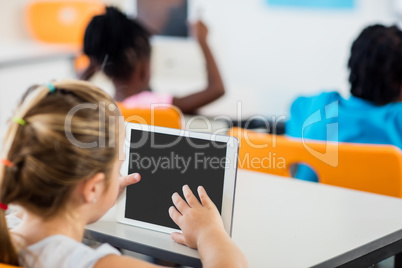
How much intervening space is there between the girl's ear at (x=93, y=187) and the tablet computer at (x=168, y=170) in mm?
179

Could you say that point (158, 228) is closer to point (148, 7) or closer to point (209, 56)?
point (209, 56)

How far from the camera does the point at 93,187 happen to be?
1021 millimetres

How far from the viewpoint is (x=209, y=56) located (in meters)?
2.43

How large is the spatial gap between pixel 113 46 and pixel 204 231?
133cm

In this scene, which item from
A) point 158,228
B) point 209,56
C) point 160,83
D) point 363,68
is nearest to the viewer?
point 158,228

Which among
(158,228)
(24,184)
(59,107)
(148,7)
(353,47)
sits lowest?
(158,228)

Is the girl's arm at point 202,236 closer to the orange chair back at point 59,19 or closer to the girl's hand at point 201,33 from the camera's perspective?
the girl's hand at point 201,33

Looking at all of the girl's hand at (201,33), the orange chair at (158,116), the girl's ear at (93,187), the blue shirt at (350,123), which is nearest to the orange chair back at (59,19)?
the girl's hand at (201,33)

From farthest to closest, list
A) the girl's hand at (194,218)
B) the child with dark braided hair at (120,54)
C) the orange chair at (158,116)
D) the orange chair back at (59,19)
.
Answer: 1. the orange chair back at (59,19)
2. the child with dark braided hair at (120,54)
3. the orange chair at (158,116)
4. the girl's hand at (194,218)

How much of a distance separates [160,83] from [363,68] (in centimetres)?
143

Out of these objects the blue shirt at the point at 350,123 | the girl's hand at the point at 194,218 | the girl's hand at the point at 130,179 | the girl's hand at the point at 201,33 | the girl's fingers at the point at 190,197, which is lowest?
the girl's hand at the point at 194,218

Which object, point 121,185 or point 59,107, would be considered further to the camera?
point 121,185

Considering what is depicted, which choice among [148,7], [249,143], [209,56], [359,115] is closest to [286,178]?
[249,143]

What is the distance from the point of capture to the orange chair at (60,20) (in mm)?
4285
